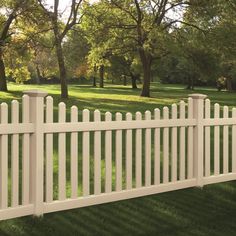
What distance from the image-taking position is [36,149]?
516 cm

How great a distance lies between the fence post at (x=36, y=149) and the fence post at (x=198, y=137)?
2.43m

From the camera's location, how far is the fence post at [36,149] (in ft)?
16.8

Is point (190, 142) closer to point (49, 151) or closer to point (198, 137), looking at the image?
point (198, 137)

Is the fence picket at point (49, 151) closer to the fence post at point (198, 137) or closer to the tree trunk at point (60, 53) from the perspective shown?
the fence post at point (198, 137)

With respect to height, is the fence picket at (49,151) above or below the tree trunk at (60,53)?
below

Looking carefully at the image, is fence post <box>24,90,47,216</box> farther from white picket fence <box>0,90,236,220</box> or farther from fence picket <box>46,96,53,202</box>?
fence picket <box>46,96,53,202</box>

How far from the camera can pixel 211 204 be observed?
6.25 meters

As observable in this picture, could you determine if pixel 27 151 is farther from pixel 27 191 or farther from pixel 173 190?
pixel 173 190

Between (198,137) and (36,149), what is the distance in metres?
2.55

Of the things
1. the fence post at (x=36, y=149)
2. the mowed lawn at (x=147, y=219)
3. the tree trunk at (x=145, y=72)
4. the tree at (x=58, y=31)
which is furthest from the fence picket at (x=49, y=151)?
the tree trunk at (x=145, y=72)

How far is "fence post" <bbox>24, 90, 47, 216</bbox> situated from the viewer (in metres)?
5.11

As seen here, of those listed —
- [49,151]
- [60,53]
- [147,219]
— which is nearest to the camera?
[49,151]

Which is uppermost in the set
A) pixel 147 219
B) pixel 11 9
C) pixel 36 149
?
pixel 11 9

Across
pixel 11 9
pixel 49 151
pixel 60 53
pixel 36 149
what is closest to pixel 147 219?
pixel 49 151
